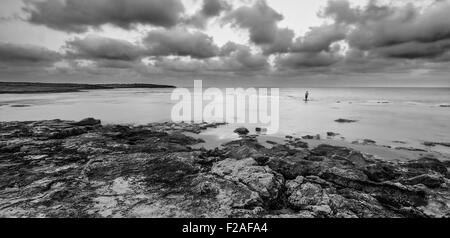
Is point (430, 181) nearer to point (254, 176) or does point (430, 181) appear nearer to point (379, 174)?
point (379, 174)

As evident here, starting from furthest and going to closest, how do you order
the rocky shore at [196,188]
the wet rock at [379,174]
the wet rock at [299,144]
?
the wet rock at [299,144] → the wet rock at [379,174] → the rocky shore at [196,188]

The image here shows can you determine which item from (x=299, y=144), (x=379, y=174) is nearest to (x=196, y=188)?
(x=379, y=174)

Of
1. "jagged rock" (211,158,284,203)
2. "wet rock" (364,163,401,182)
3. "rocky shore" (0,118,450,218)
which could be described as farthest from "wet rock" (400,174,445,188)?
"jagged rock" (211,158,284,203)

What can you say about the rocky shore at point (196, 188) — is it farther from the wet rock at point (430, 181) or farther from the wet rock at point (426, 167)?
the wet rock at point (426, 167)

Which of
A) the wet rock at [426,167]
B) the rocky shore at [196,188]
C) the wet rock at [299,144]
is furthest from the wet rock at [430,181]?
the wet rock at [299,144]

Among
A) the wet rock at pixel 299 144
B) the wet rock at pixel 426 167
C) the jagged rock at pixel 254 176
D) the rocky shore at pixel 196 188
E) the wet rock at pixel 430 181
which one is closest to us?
the rocky shore at pixel 196 188

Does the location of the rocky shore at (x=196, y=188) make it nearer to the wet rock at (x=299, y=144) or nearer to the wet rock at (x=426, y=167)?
the wet rock at (x=426, y=167)

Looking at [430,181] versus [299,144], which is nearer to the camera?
[430,181]

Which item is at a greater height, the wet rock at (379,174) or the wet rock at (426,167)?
the wet rock at (379,174)

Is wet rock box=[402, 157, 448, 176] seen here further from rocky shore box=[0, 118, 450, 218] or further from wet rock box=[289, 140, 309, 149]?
wet rock box=[289, 140, 309, 149]

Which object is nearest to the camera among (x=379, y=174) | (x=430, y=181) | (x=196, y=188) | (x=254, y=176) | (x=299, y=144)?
(x=196, y=188)

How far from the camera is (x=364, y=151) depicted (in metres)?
12.4

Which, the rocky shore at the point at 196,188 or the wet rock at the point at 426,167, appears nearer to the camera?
the rocky shore at the point at 196,188

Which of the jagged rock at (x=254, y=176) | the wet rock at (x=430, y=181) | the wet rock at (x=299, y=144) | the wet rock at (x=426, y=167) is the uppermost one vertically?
the jagged rock at (x=254, y=176)
